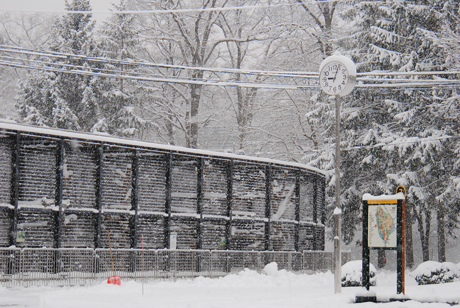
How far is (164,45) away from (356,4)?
20415 mm

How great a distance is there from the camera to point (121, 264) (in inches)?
783

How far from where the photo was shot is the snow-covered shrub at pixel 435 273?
73.2ft

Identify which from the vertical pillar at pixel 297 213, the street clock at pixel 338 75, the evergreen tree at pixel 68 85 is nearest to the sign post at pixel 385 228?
the street clock at pixel 338 75

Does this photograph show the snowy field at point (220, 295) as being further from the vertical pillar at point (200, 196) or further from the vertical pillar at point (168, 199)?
the vertical pillar at point (200, 196)

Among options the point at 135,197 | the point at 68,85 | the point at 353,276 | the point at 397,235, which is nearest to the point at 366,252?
the point at 397,235

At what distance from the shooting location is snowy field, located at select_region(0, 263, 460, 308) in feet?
44.5

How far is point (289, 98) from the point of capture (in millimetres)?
41781

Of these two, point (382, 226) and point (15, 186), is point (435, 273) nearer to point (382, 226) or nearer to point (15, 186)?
point (382, 226)

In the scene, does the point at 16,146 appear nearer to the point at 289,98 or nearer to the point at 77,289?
the point at 77,289

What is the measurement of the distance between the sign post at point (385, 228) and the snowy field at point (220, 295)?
0.72 m

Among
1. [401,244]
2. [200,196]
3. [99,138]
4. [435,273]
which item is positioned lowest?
[435,273]

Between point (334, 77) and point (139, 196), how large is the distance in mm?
8219

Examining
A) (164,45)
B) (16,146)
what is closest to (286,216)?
(16,146)

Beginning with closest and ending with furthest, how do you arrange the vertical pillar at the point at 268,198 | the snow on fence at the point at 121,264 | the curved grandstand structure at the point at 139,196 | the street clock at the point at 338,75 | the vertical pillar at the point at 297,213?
the snow on fence at the point at 121,264 → the street clock at the point at 338,75 → the curved grandstand structure at the point at 139,196 → the vertical pillar at the point at 268,198 → the vertical pillar at the point at 297,213
